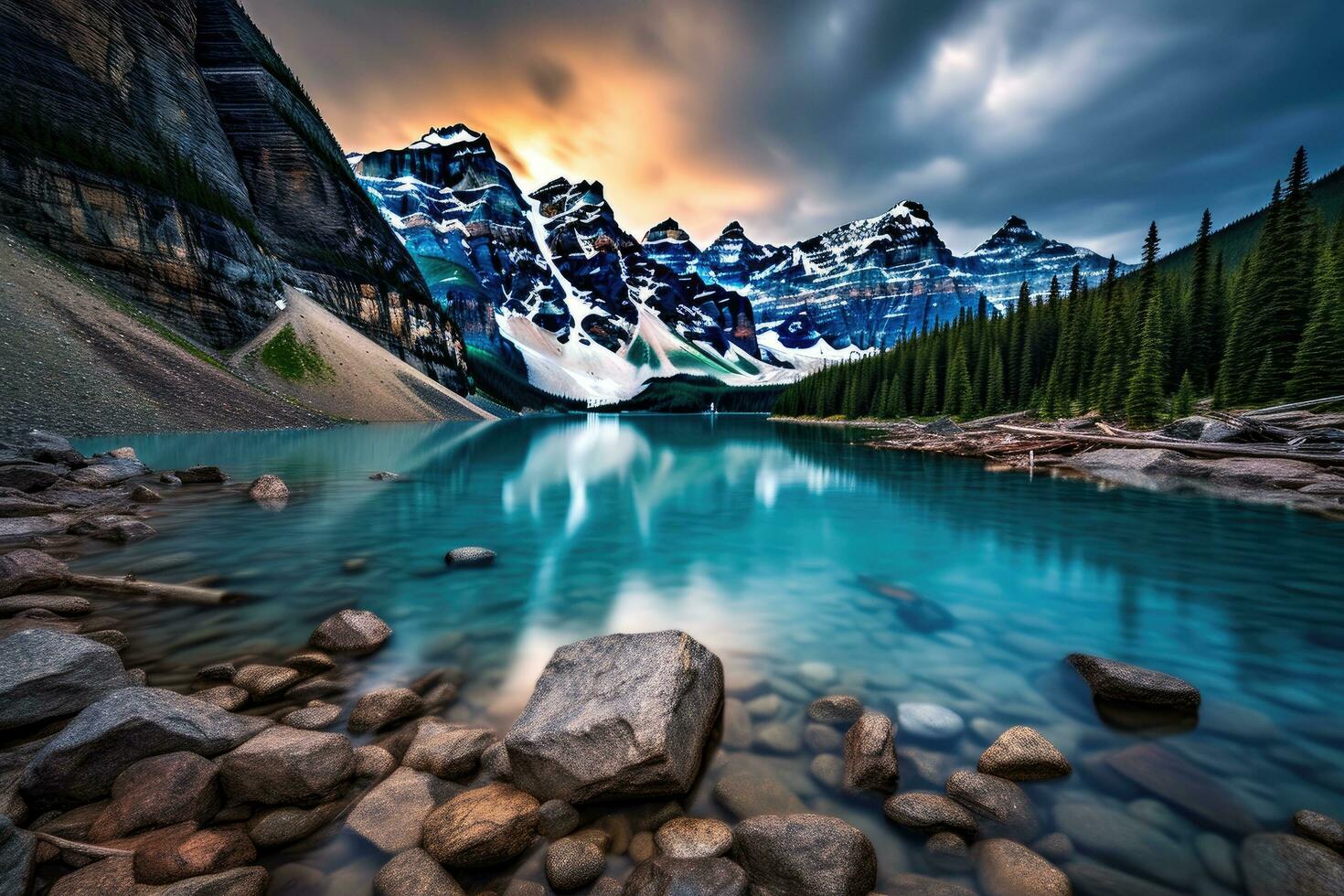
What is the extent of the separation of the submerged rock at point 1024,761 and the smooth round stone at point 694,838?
2.66 metres

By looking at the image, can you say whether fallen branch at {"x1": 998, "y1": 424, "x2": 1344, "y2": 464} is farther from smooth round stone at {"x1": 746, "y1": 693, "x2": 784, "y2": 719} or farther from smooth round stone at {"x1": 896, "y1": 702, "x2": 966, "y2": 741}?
smooth round stone at {"x1": 746, "y1": 693, "x2": 784, "y2": 719}

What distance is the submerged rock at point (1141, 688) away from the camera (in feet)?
18.4

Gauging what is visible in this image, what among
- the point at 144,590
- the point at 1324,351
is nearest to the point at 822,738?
the point at 144,590

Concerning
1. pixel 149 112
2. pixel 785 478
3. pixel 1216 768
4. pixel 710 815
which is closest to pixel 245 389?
pixel 149 112

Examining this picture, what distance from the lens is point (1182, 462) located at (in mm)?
25422

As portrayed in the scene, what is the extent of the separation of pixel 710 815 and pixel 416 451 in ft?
125

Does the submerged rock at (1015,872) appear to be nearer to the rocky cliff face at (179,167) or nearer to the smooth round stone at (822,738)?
the smooth round stone at (822,738)

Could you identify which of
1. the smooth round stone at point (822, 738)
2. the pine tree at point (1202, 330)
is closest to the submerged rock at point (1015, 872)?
the smooth round stone at point (822, 738)

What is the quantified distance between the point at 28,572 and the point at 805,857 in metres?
12.0

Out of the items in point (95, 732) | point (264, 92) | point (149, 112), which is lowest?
point (95, 732)

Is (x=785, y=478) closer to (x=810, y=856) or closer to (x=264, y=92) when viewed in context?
(x=810, y=856)

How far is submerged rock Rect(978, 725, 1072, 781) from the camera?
4.49m

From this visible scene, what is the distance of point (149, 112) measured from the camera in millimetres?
57875

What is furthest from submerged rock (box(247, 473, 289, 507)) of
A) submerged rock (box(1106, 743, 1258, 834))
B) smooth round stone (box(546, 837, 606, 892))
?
submerged rock (box(1106, 743, 1258, 834))
